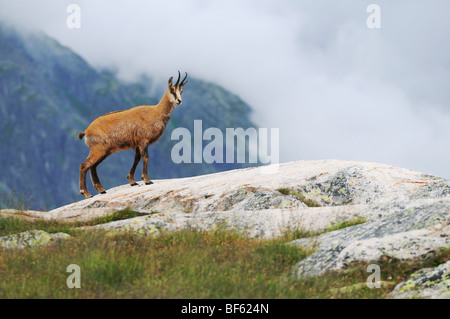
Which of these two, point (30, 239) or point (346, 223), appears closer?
point (30, 239)

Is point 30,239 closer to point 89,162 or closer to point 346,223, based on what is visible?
point 346,223

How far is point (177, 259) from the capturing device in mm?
7789

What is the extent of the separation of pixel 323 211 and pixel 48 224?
6019mm

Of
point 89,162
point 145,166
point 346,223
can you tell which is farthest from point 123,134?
point 346,223

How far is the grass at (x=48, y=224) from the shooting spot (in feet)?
36.8

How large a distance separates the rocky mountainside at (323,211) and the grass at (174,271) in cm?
37

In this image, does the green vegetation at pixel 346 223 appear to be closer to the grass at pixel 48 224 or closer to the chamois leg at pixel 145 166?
the grass at pixel 48 224

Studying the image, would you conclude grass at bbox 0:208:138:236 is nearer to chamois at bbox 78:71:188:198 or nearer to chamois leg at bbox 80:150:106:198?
chamois at bbox 78:71:188:198

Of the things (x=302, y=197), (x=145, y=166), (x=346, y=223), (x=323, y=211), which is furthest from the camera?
(x=145, y=166)

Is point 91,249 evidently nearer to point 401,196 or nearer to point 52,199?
point 52,199

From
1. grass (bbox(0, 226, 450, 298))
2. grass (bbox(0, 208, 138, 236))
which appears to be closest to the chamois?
grass (bbox(0, 208, 138, 236))

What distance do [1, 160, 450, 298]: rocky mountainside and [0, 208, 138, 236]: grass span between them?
0.55m

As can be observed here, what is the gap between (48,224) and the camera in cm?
1194

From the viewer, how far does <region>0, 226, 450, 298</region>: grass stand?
679 centimetres
